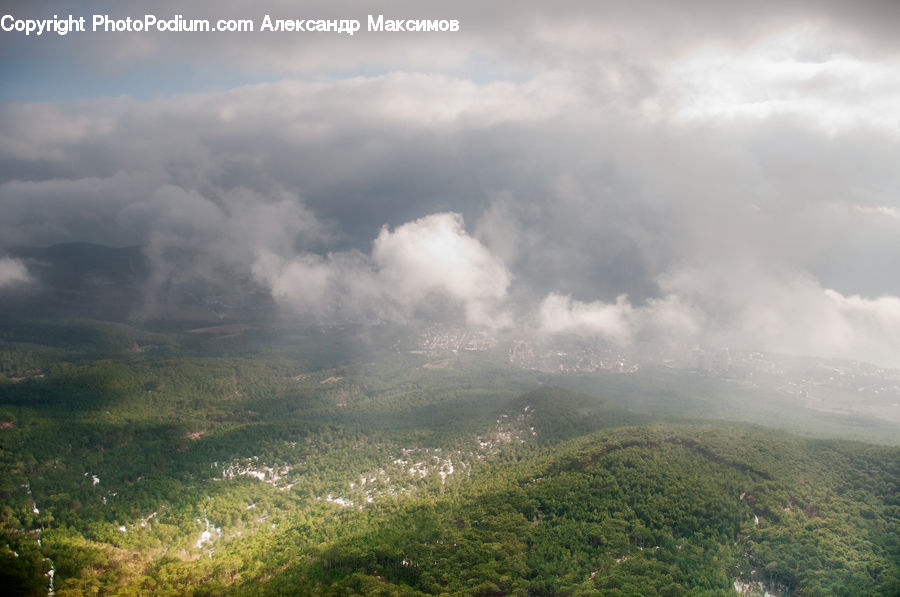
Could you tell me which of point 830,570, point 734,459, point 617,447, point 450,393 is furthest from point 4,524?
point 450,393

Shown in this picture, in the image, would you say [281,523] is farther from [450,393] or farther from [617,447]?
[450,393]

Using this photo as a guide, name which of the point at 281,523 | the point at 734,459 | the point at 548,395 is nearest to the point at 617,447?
the point at 734,459

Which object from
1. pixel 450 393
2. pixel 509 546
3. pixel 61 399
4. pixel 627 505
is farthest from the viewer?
pixel 450 393

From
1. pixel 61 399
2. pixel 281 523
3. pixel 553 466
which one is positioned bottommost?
pixel 281 523

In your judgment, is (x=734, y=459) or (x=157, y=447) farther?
(x=157, y=447)

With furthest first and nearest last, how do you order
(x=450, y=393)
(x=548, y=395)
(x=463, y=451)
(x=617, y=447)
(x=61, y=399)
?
1. (x=450, y=393)
2. (x=548, y=395)
3. (x=61, y=399)
4. (x=463, y=451)
5. (x=617, y=447)

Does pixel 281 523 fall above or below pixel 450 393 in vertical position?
below
